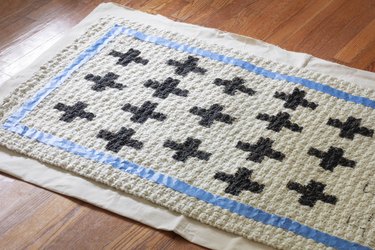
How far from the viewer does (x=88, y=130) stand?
1.44 metres

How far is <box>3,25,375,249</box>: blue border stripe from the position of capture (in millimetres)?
1215

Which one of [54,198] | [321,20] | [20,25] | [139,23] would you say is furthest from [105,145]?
[321,20]

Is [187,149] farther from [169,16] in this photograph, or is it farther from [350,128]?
[169,16]

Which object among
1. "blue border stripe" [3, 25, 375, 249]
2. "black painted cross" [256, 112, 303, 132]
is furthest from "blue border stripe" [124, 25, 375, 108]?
"black painted cross" [256, 112, 303, 132]

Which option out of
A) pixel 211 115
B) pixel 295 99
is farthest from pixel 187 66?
pixel 295 99

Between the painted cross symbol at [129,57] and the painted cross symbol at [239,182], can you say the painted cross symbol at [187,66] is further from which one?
the painted cross symbol at [239,182]

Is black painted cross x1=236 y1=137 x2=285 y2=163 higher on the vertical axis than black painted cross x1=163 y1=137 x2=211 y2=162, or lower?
higher

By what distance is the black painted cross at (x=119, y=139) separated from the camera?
1396 millimetres

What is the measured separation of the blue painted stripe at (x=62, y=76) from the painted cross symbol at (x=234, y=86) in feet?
1.29

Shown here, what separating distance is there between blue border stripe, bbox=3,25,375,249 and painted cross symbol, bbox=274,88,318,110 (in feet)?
0.15

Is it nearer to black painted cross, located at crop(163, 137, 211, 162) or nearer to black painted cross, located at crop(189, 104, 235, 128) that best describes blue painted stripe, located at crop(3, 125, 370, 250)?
black painted cross, located at crop(163, 137, 211, 162)

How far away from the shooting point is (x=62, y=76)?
1.61m

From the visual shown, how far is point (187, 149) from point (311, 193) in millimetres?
319

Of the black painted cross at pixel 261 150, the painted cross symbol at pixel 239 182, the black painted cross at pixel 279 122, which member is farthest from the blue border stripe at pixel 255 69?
the painted cross symbol at pixel 239 182
